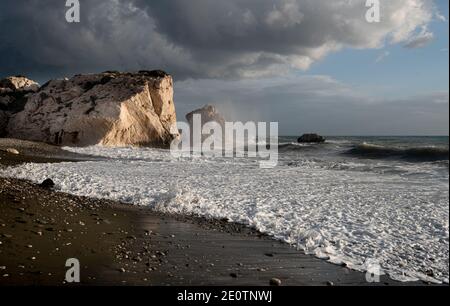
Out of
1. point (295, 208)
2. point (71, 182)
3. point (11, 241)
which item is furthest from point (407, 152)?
point (11, 241)

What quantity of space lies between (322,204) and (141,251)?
530 centimetres

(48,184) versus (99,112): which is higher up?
(99,112)

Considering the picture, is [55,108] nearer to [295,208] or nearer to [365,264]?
[295,208]

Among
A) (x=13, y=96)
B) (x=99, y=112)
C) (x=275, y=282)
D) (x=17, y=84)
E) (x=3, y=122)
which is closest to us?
(x=275, y=282)

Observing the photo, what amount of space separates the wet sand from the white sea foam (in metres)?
0.53

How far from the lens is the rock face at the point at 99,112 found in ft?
110

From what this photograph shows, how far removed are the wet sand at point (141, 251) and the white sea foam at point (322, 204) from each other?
53 centimetres

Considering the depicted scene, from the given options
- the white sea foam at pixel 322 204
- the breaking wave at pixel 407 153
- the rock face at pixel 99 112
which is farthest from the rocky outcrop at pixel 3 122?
the breaking wave at pixel 407 153

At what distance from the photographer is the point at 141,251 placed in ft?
21.0

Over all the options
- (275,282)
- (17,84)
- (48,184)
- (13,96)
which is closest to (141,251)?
(275,282)

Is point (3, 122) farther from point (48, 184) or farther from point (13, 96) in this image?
point (48, 184)

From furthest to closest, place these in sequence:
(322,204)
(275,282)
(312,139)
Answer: (312,139) → (322,204) → (275,282)

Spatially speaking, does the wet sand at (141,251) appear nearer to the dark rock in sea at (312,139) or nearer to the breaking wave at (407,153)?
the breaking wave at (407,153)
